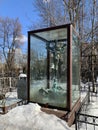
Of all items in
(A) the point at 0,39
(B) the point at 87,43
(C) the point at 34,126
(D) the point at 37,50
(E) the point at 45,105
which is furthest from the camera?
(A) the point at 0,39

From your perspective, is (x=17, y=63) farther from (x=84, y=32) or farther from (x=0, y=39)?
(x=84, y=32)

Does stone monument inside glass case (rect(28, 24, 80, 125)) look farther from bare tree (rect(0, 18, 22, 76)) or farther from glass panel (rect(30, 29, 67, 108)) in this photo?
bare tree (rect(0, 18, 22, 76))

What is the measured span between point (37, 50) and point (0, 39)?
20.0 m

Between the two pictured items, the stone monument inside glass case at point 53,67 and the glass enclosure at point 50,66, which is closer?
the stone monument inside glass case at point 53,67

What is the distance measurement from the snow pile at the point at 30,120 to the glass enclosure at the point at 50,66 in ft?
1.64

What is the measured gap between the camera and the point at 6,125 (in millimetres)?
4387

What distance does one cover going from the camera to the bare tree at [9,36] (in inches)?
955

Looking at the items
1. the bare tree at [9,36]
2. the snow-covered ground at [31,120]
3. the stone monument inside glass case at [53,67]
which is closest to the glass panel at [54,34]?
the stone monument inside glass case at [53,67]

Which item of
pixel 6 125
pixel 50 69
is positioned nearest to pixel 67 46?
pixel 50 69

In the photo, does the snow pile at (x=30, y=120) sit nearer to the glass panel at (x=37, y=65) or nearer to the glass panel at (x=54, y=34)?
the glass panel at (x=37, y=65)

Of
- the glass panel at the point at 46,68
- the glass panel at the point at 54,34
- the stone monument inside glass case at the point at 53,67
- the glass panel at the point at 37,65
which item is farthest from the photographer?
the glass panel at the point at 37,65

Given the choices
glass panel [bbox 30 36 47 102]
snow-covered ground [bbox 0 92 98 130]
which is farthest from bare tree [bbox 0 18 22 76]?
snow-covered ground [bbox 0 92 98 130]

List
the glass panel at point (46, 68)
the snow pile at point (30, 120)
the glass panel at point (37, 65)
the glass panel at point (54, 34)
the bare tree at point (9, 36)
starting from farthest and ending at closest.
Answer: the bare tree at point (9, 36), the glass panel at point (37, 65), the glass panel at point (46, 68), the glass panel at point (54, 34), the snow pile at point (30, 120)

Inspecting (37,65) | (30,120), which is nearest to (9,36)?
(37,65)
